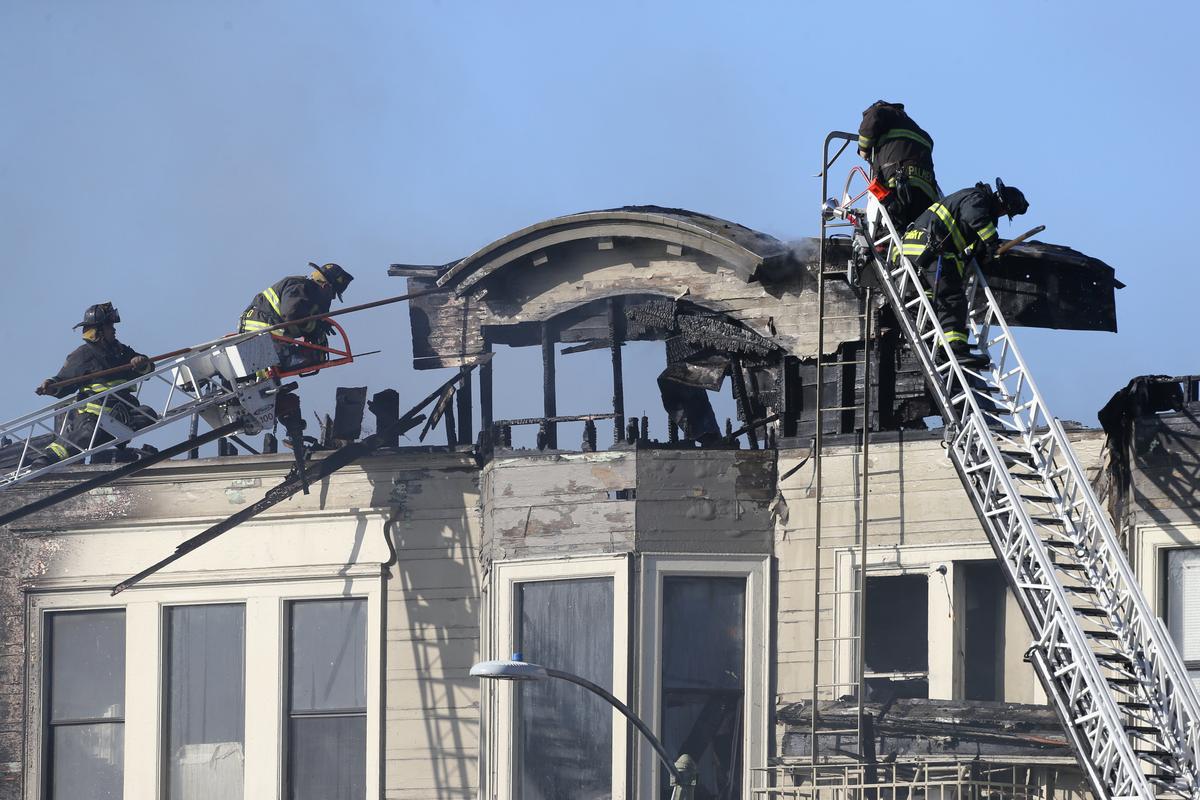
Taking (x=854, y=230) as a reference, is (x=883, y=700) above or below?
below

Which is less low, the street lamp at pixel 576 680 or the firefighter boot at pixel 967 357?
the firefighter boot at pixel 967 357

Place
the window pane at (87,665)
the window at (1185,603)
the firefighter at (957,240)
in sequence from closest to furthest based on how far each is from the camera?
the firefighter at (957,240) → the window at (1185,603) → the window pane at (87,665)

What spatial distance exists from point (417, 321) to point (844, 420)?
469 centimetres

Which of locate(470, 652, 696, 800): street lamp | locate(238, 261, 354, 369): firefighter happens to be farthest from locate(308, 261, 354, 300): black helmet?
locate(470, 652, 696, 800): street lamp

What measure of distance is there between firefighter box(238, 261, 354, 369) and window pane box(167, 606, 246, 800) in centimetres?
262

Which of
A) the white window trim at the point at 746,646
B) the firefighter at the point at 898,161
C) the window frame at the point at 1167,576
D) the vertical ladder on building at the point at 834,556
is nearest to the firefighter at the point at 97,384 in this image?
the white window trim at the point at 746,646

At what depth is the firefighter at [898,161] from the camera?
18844 millimetres

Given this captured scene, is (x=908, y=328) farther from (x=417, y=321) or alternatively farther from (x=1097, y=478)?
(x=417, y=321)

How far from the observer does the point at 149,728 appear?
22.4 meters

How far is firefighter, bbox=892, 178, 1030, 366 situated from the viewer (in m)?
17.8

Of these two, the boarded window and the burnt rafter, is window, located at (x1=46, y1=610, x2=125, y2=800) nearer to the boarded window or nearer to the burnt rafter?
the burnt rafter

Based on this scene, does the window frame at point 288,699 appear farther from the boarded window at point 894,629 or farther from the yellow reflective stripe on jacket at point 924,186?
the yellow reflective stripe on jacket at point 924,186

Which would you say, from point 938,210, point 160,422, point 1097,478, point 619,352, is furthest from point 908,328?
point 160,422

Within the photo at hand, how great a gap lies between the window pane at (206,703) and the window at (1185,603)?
8.99m
